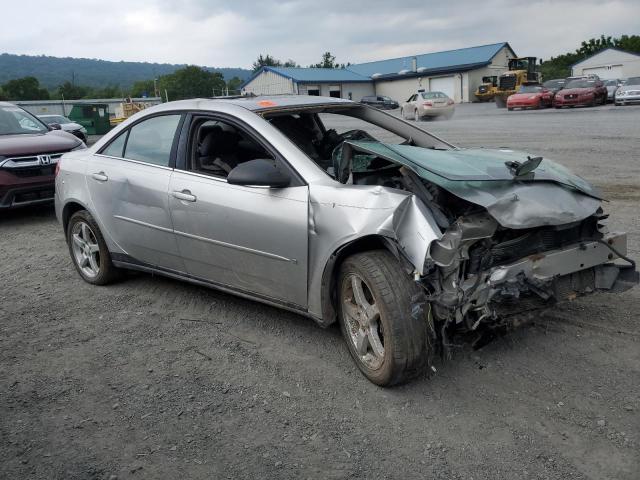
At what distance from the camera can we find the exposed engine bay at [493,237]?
123 inches

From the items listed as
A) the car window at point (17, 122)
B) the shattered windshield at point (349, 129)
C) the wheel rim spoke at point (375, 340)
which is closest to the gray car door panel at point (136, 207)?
the shattered windshield at point (349, 129)

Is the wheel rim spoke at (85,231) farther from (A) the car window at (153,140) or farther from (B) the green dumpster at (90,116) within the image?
(B) the green dumpster at (90,116)

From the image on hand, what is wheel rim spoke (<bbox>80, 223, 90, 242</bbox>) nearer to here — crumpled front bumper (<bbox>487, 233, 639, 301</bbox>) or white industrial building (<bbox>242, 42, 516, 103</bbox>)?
crumpled front bumper (<bbox>487, 233, 639, 301</bbox>)

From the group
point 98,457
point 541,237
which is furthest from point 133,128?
point 541,237

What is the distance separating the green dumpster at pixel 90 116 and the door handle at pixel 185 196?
87.3 feet

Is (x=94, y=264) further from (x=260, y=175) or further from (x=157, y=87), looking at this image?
(x=157, y=87)

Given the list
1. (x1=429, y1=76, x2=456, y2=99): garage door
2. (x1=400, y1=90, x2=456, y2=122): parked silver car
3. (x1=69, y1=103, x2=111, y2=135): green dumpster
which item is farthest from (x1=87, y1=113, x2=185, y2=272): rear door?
(x1=429, y1=76, x2=456, y2=99): garage door

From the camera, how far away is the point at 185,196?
421 centimetres

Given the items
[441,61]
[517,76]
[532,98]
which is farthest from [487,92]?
[532,98]

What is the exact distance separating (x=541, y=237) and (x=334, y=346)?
1502 mm

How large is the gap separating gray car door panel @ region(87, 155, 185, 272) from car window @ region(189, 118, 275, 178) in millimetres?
275

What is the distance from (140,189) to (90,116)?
1047 inches

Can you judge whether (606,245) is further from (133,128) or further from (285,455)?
(133,128)

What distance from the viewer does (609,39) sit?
72.8m
